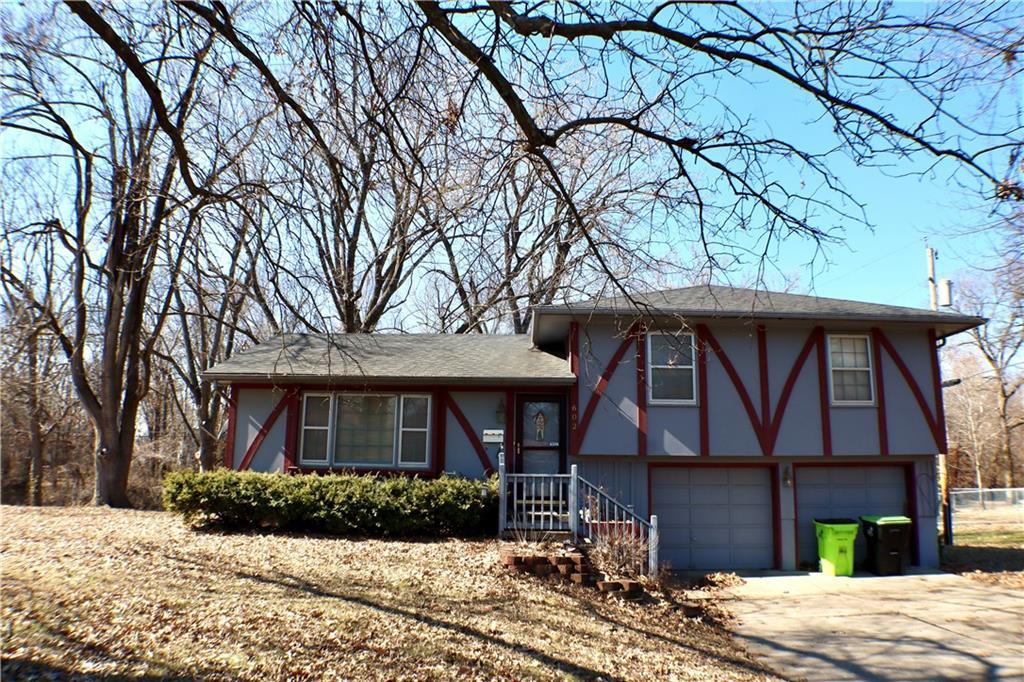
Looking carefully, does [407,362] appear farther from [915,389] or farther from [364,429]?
[915,389]

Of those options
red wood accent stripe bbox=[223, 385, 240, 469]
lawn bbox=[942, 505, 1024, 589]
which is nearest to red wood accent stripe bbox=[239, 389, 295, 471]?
red wood accent stripe bbox=[223, 385, 240, 469]

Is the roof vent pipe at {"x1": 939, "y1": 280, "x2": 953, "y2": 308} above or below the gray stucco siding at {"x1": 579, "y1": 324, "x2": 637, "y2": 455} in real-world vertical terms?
above

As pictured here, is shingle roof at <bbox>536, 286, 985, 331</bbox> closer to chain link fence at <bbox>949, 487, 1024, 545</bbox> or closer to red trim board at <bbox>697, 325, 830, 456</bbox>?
red trim board at <bbox>697, 325, 830, 456</bbox>

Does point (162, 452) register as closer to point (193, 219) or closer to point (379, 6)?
point (193, 219)

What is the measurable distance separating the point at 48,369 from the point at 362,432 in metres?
8.91

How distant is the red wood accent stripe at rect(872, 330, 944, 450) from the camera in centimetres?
1243

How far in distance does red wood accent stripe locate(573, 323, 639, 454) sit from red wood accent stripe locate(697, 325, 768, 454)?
4.88 feet

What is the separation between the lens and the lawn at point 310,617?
5180mm

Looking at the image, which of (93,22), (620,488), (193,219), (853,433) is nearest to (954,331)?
(853,433)

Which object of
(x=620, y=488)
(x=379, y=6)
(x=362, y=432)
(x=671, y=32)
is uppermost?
(x=379, y=6)

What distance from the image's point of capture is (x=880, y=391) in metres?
12.5

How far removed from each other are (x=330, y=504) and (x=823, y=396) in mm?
9630

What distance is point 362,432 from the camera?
43.3 ft

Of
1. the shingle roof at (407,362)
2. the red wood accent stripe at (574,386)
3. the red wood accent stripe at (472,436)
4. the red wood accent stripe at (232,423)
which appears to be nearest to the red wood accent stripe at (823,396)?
the red wood accent stripe at (574,386)
